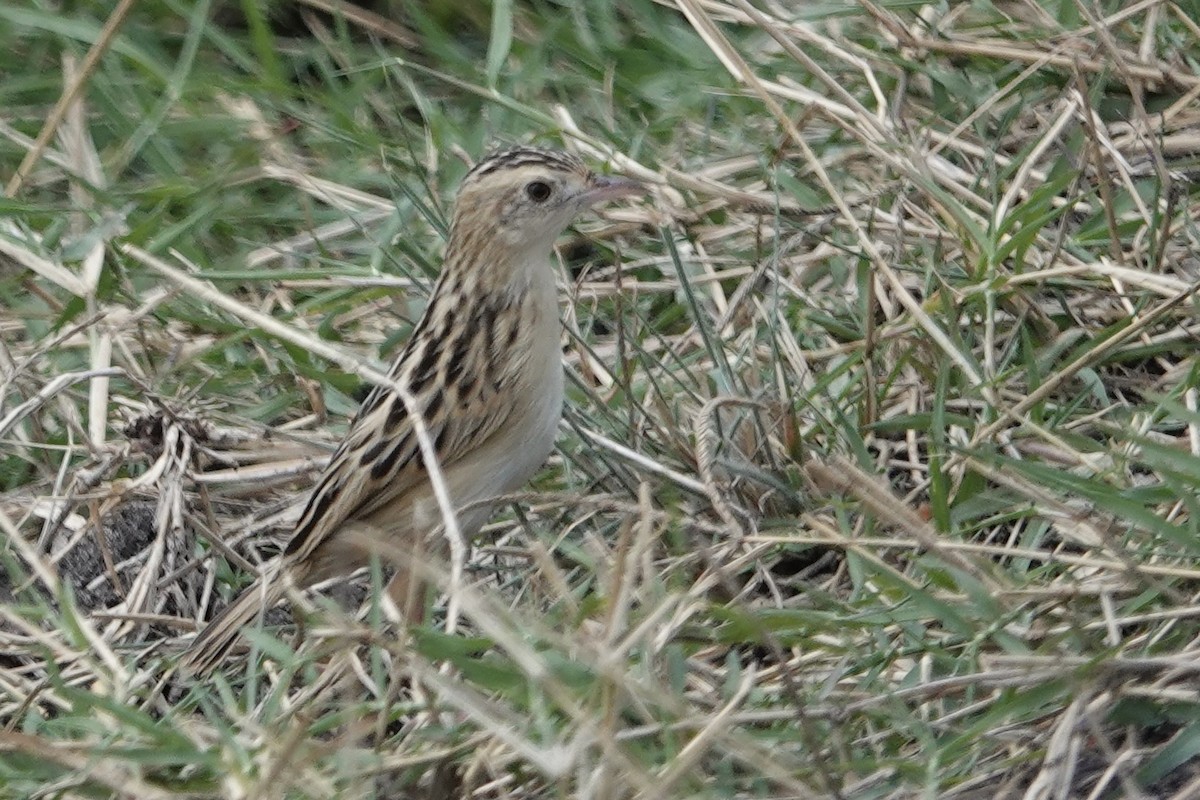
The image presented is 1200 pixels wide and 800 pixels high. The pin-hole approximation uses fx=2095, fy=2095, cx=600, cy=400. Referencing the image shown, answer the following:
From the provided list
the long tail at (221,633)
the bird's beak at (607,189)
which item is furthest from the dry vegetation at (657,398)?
the bird's beak at (607,189)

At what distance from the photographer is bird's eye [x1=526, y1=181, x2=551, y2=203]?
521cm

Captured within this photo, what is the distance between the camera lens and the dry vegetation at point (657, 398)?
12.3 ft

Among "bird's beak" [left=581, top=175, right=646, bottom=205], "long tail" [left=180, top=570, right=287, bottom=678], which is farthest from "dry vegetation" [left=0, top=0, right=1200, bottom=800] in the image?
"bird's beak" [left=581, top=175, right=646, bottom=205]

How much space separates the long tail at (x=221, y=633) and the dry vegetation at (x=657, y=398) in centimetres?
6

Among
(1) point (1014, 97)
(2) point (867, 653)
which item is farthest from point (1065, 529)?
(1) point (1014, 97)

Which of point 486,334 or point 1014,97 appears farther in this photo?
point 1014,97

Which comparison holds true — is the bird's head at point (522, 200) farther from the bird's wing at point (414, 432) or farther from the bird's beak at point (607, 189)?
the bird's wing at point (414, 432)

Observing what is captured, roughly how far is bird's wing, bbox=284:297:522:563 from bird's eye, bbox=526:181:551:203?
0.34 m

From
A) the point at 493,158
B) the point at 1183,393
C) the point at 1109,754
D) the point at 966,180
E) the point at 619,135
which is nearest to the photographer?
the point at 1109,754

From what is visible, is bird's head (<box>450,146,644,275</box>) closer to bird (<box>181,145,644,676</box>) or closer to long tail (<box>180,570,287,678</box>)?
bird (<box>181,145,644,676</box>)

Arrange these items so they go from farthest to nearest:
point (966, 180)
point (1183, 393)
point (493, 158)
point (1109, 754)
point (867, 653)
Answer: point (966, 180) < point (493, 158) < point (1183, 393) < point (867, 653) < point (1109, 754)

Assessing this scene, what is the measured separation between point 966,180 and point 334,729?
2.63m

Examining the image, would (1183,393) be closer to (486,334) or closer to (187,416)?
(486,334)

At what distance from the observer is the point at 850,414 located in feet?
17.4
